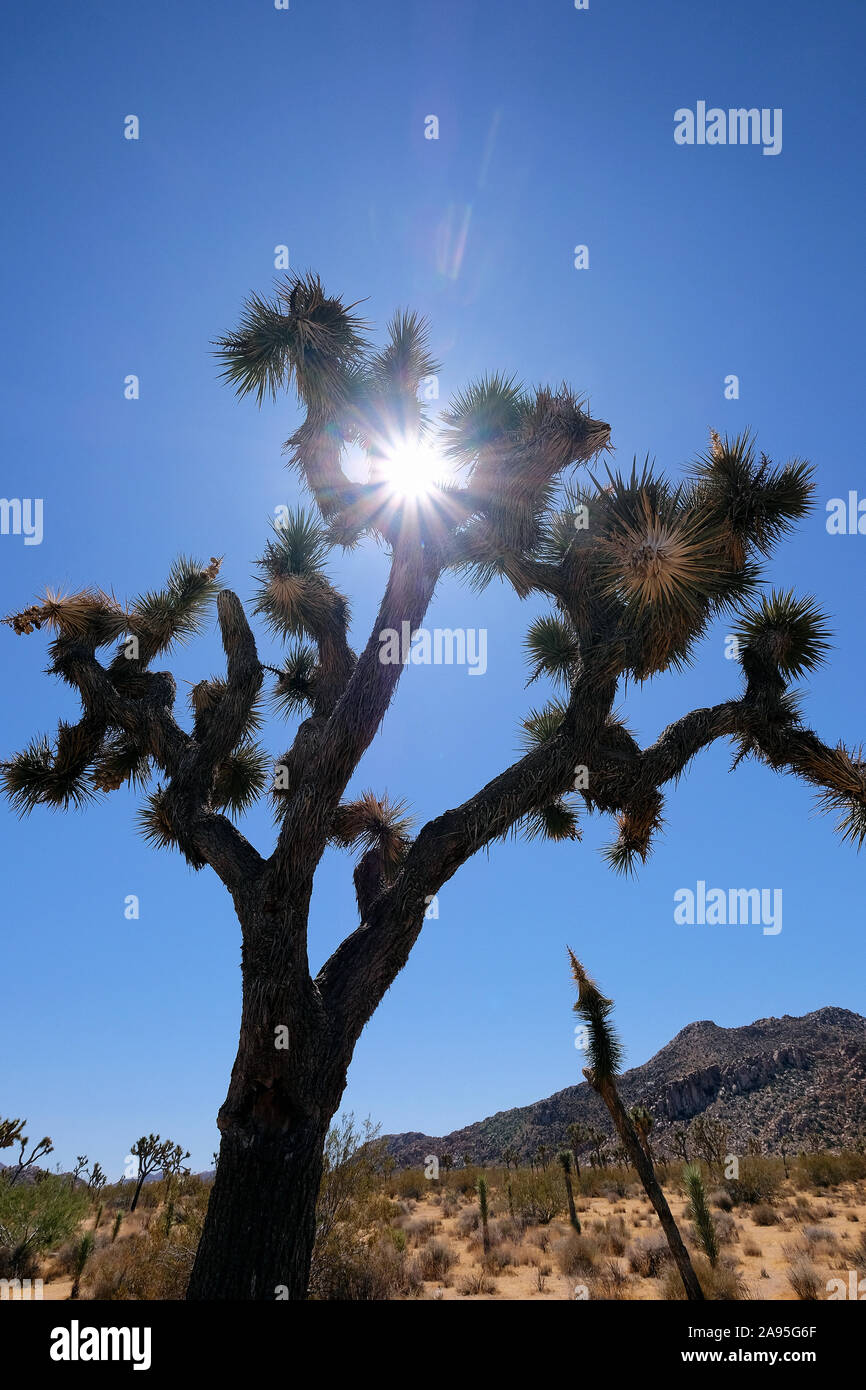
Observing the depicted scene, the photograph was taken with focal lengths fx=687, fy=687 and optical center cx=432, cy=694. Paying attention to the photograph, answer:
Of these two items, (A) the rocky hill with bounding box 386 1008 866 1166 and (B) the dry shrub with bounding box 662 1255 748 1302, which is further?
(A) the rocky hill with bounding box 386 1008 866 1166

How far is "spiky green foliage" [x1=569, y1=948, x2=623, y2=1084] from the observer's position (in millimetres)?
12344

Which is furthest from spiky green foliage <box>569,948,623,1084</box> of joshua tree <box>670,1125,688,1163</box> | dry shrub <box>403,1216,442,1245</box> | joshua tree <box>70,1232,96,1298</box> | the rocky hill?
the rocky hill

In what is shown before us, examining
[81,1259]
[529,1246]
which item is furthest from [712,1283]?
[81,1259]

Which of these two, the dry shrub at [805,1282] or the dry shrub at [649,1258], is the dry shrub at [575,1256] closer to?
the dry shrub at [649,1258]

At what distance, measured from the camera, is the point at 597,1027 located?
12.7 m

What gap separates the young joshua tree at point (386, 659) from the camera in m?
6.02

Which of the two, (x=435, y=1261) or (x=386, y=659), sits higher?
(x=386, y=659)

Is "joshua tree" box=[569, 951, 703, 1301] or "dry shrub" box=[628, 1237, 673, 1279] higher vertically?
"joshua tree" box=[569, 951, 703, 1301]

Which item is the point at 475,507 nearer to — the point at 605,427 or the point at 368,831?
the point at 605,427

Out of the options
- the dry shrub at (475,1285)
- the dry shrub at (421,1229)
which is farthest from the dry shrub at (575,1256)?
the dry shrub at (421,1229)

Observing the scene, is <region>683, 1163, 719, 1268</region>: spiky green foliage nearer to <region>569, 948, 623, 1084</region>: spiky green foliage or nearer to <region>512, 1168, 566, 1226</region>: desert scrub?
<region>569, 948, 623, 1084</region>: spiky green foliage

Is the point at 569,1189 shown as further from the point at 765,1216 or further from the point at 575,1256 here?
the point at 765,1216

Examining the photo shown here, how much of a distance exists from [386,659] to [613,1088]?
978 cm
